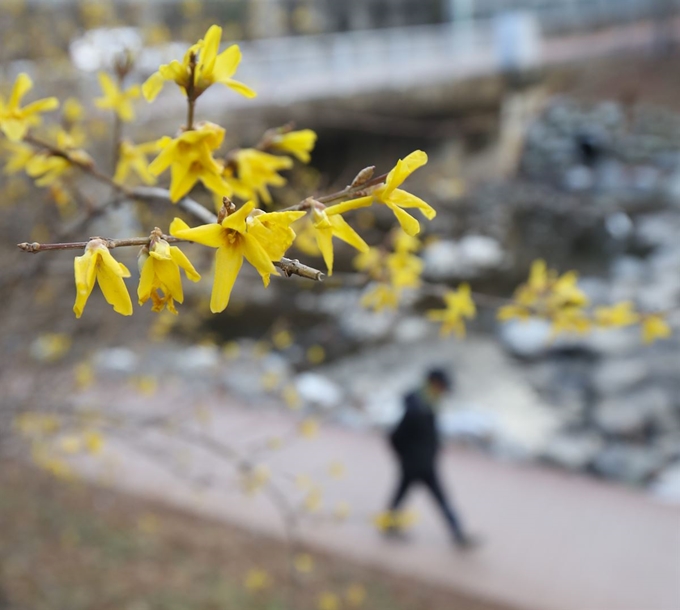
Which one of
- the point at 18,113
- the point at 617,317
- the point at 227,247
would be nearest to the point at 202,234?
the point at 227,247

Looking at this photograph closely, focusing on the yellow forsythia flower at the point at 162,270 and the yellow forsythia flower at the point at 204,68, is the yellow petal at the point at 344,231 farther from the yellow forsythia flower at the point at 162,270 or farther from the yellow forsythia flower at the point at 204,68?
the yellow forsythia flower at the point at 204,68

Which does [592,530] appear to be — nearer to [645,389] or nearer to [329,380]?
[645,389]

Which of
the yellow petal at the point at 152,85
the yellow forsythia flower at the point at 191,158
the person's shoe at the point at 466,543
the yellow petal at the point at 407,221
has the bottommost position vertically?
the person's shoe at the point at 466,543

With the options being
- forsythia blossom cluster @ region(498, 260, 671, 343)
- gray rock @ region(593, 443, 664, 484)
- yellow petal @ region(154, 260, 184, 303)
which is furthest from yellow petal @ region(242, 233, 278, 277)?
gray rock @ region(593, 443, 664, 484)

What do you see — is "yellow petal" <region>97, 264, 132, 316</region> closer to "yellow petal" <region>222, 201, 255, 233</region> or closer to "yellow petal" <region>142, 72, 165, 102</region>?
"yellow petal" <region>222, 201, 255, 233</region>

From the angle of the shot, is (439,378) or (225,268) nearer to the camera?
(225,268)

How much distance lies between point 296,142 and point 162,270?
713 millimetres

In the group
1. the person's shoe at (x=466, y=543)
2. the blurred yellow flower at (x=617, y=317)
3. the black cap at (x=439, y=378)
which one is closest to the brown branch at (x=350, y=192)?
the blurred yellow flower at (x=617, y=317)

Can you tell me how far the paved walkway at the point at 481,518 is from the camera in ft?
14.8

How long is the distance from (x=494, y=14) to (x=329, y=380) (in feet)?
72.5

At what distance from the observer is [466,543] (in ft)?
16.1

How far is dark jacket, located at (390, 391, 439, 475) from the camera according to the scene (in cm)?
463

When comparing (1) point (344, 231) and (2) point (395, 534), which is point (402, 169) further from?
(2) point (395, 534)

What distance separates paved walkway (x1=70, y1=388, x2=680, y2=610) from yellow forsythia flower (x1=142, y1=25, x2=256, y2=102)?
315 cm
